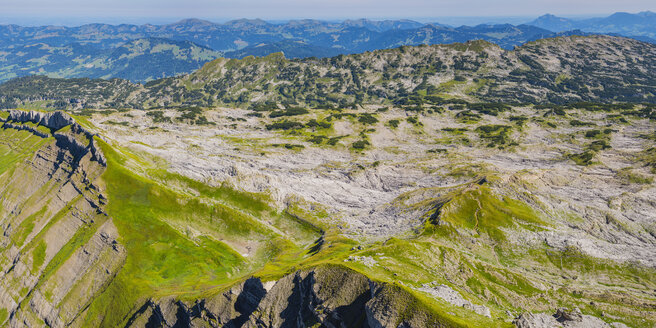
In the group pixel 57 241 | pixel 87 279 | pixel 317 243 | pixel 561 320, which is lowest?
pixel 87 279

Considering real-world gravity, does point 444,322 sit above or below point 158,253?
above

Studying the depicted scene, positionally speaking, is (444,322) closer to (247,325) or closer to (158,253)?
(247,325)

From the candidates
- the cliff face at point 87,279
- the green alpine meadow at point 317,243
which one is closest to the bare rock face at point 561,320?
the green alpine meadow at point 317,243

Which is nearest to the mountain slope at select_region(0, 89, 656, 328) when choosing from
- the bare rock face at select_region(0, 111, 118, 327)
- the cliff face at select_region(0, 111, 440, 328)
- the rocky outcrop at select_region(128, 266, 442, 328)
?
the rocky outcrop at select_region(128, 266, 442, 328)

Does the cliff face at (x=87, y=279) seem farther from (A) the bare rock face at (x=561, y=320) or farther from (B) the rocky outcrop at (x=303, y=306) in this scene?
(A) the bare rock face at (x=561, y=320)

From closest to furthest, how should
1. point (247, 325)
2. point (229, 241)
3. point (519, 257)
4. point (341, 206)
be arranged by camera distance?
point (247, 325) → point (519, 257) → point (229, 241) → point (341, 206)

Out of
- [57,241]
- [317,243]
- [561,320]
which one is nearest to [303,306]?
[317,243]

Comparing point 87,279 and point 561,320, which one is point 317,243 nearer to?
point 561,320

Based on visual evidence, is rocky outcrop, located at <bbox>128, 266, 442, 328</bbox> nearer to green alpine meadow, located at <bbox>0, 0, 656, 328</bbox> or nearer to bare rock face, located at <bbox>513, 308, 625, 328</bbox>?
green alpine meadow, located at <bbox>0, 0, 656, 328</bbox>

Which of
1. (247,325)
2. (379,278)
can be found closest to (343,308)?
(379,278)
